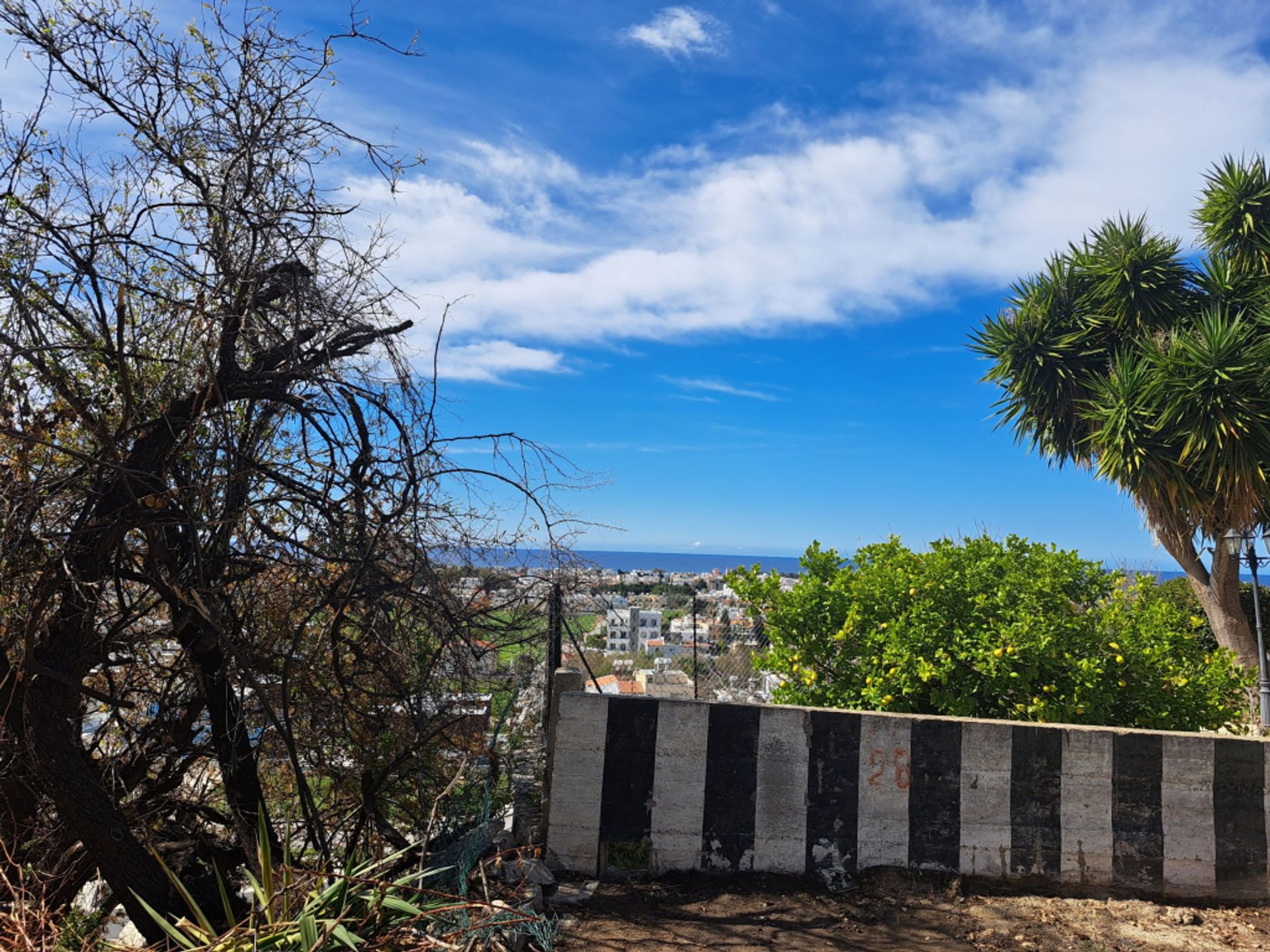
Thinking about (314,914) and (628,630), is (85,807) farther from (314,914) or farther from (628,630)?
(628,630)

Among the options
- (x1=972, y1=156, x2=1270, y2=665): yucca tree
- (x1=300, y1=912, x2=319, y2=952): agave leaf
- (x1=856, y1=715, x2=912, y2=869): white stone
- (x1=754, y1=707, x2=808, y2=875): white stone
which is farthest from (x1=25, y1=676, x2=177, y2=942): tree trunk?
(x1=972, y1=156, x2=1270, y2=665): yucca tree

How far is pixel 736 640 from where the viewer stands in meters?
8.86

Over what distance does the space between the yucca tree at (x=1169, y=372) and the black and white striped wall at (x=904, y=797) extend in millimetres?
15629

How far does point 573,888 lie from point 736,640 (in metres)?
4.42

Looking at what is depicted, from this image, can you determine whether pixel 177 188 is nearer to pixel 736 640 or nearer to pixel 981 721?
pixel 981 721

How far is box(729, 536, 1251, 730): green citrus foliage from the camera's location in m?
6.00

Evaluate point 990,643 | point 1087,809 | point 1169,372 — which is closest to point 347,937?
point 1087,809

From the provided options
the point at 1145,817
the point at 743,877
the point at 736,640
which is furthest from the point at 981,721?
the point at 736,640

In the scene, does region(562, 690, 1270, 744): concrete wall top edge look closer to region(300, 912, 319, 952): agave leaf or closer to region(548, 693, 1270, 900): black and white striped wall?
region(548, 693, 1270, 900): black and white striped wall

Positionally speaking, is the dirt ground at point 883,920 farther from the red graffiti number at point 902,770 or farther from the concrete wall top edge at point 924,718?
the concrete wall top edge at point 924,718

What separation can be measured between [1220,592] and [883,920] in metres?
19.8

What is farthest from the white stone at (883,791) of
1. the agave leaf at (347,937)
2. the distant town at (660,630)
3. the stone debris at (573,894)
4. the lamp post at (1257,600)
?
the lamp post at (1257,600)

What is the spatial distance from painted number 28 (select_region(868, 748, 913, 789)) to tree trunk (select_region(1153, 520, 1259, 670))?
1863cm

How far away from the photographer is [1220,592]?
64.5ft
